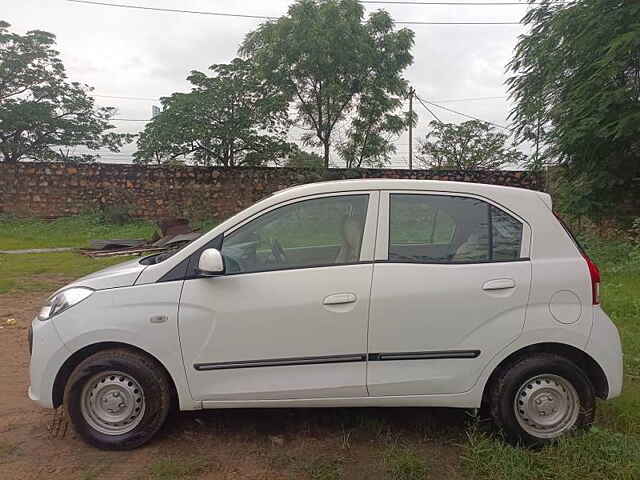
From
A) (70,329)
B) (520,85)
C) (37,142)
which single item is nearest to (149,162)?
(37,142)

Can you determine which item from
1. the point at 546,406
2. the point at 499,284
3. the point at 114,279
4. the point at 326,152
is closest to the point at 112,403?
the point at 114,279

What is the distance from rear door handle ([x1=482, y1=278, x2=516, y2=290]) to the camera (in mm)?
3072

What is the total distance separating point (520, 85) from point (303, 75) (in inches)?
287

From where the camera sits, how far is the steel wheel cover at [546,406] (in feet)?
10.2

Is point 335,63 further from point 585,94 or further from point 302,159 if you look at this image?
point 585,94

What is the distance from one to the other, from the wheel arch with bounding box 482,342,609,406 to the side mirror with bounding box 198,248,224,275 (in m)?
1.77

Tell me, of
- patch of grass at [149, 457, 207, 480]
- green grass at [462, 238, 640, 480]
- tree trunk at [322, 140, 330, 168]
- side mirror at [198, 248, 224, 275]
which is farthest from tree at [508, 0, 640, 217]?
patch of grass at [149, 457, 207, 480]

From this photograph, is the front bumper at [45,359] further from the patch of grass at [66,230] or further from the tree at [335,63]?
the tree at [335,63]

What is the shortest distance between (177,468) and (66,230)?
51.1ft

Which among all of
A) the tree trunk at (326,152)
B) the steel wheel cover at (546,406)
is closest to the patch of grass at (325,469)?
the steel wheel cover at (546,406)

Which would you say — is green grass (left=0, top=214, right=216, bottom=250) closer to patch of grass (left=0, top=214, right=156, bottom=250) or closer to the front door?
patch of grass (left=0, top=214, right=156, bottom=250)

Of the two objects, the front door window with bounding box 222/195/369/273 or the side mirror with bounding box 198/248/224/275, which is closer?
the side mirror with bounding box 198/248/224/275

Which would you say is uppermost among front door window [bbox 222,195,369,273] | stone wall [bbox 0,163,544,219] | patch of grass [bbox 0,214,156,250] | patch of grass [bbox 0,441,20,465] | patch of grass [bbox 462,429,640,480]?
stone wall [bbox 0,163,544,219]

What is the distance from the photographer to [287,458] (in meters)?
3.03
